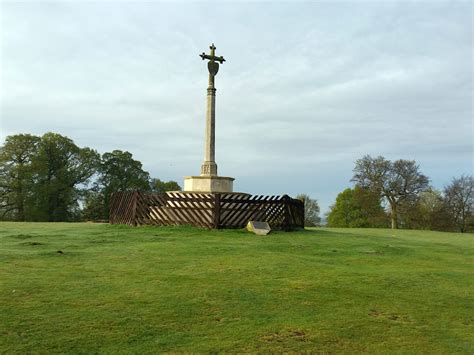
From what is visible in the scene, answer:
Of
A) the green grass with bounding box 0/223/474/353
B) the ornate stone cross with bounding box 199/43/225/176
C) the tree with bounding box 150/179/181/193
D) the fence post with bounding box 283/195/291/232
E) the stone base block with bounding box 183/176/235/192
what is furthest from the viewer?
the tree with bounding box 150/179/181/193

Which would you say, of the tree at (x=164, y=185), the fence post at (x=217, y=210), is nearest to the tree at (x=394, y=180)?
the tree at (x=164, y=185)

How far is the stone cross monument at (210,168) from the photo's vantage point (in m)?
23.2

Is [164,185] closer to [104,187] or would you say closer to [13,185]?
[104,187]

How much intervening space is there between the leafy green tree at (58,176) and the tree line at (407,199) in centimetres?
3251

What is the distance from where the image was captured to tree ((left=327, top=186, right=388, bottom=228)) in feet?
Result: 175

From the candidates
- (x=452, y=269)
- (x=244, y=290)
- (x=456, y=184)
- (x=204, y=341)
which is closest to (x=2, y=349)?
(x=204, y=341)

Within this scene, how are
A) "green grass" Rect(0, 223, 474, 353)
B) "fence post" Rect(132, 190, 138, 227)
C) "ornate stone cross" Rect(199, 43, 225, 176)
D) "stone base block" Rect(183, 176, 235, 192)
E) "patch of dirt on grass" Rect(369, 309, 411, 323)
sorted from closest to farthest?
"green grass" Rect(0, 223, 474, 353) → "patch of dirt on grass" Rect(369, 309, 411, 323) → "fence post" Rect(132, 190, 138, 227) → "stone base block" Rect(183, 176, 235, 192) → "ornate stone cross" Rect(199, 43, 225, 176)

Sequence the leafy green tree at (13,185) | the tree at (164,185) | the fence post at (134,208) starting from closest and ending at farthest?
the fence post at (134,208) → the leafy green tree at (13,185) → the tree at (164,185)

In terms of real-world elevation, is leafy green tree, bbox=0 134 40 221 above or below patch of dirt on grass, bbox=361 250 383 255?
above

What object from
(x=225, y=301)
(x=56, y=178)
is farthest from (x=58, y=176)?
(x=225, y=301)

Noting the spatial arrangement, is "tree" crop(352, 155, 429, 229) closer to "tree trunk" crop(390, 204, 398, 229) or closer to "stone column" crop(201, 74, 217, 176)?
"tree trunk" crop(390, 204, 398, 229)

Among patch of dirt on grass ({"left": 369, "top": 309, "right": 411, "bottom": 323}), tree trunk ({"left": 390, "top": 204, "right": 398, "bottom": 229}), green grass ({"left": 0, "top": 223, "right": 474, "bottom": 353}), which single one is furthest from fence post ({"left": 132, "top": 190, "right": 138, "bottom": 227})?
tree trunk ({"left": 390, "top": 204, "right": 398, "bottom": 229})

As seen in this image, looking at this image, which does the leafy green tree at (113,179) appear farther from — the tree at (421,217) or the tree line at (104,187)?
the tree at (421,217)

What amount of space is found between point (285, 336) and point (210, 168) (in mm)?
17835
